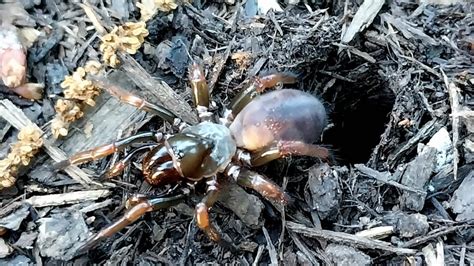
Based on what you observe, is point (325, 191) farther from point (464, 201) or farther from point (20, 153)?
point (20, 153)

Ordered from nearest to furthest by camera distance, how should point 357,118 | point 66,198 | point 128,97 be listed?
1. point 66,198
2. point 128,97
3. point 357,118

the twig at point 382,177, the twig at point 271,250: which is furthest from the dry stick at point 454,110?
the twig at point 271,250

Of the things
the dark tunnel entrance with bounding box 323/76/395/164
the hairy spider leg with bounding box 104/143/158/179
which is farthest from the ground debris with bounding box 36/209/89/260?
the dark tunnel entrance with bounding box 323/76/395/164

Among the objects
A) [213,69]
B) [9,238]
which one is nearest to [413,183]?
Answer: [213,69]

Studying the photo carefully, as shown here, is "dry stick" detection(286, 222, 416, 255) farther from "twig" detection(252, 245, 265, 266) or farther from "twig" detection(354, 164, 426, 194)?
"twig" detection(354, 164, 426, 194)

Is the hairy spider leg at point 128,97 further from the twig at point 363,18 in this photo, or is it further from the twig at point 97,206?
the twig at point 363,18

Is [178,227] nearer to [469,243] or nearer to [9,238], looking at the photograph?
[9,238]

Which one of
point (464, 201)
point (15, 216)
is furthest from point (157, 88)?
point (464, 201)
